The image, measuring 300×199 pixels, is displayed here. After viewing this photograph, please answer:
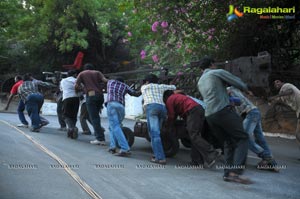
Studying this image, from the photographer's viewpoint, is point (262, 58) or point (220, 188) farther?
point (262, 58)

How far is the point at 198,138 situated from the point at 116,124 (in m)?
2.01

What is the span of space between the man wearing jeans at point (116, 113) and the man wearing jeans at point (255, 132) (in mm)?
2281

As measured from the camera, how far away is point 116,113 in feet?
29.7

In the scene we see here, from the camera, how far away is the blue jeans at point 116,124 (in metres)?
8.80

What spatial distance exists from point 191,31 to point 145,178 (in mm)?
7579

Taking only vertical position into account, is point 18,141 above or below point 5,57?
below

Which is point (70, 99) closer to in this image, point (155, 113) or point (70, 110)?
point (70, 110)

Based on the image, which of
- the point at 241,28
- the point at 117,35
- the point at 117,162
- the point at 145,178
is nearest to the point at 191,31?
the point at 241,28

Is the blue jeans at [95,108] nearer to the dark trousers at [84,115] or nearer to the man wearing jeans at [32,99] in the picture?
the dark trousers at [84,115]

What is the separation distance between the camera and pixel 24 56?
2711 cm

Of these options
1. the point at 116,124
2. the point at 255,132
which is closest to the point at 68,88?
the point at 116,124

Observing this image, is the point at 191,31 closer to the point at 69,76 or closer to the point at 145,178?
the point at 69,76

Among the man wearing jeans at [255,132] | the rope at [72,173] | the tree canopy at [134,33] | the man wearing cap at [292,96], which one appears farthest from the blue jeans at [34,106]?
the man wearing cap at [292,96]

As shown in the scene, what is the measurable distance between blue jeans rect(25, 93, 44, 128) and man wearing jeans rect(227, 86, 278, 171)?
20.4ft
